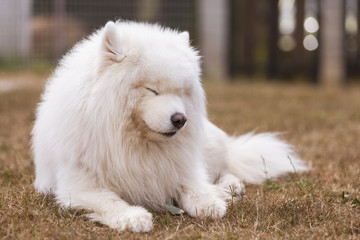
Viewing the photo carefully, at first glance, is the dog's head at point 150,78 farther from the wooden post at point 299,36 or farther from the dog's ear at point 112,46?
the wooden post at point 299,36

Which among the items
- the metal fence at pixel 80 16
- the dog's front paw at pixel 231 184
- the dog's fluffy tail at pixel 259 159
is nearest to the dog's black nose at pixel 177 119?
the dog's front paw at pixel 231 184

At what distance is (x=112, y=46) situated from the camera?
8.88ft

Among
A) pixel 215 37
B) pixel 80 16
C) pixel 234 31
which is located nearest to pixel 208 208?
pixel 215 37

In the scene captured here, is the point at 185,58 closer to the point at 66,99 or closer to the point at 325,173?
the point at 66,99

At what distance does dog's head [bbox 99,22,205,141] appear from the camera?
262cm

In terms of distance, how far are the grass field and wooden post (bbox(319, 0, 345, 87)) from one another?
5084 mm

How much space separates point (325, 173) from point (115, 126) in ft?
6.17

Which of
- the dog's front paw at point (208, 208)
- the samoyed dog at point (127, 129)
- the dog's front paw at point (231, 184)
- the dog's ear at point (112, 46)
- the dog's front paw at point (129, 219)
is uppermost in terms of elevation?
the dog's ear at point (112, 46)

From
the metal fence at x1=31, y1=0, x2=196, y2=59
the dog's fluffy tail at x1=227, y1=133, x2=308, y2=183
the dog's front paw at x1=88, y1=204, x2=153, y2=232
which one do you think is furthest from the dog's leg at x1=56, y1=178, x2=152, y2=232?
the metal fence at x1=31, y1=0, x2=196, y2=59

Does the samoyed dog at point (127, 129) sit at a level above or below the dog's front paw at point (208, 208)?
above

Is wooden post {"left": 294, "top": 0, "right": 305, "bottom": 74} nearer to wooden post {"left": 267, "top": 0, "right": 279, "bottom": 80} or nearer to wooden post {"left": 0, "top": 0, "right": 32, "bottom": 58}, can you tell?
wooden post {"left": 267, "top": 0, "right": 279, "bottom": 80}

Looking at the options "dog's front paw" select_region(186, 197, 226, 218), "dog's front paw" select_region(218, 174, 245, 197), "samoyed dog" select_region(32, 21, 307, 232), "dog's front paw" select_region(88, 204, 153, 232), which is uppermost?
"samoyed dog" select_region(32, 21, 307, 232)

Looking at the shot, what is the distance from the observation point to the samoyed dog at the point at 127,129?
8.70 ft

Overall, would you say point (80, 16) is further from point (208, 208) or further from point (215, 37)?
point (208, 208)
